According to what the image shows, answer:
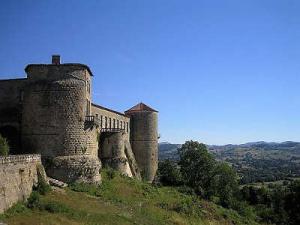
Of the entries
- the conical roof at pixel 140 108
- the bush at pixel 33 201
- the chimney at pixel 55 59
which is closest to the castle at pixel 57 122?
the chimney at pixel 55 59

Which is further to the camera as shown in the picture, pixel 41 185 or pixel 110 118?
pixel 110 118

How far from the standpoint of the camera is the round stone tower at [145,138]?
2362 inches

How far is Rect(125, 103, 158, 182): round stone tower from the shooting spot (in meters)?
60.0

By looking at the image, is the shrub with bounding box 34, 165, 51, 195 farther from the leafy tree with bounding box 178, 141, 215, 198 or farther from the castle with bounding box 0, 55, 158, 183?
the leafy tree with bounding box 178, 141, 215, 198

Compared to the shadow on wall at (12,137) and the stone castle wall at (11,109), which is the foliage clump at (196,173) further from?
the shadow on wall at (12,137)

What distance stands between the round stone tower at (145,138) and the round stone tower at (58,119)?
921 inches

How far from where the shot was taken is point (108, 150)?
149 ft

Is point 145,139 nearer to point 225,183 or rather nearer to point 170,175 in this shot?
point 170,175

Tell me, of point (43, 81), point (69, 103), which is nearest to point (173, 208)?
point (69, 103)

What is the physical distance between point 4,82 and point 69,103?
795cm

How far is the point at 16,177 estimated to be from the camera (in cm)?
2669

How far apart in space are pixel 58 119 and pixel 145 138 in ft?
84.8

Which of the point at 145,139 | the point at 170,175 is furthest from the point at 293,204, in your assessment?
the point at 145,139

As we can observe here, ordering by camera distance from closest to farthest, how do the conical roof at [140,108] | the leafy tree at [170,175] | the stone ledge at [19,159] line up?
the stone ledge at [19,159] < the leafy tree at [170,175] < the conical roof at [140,108]
